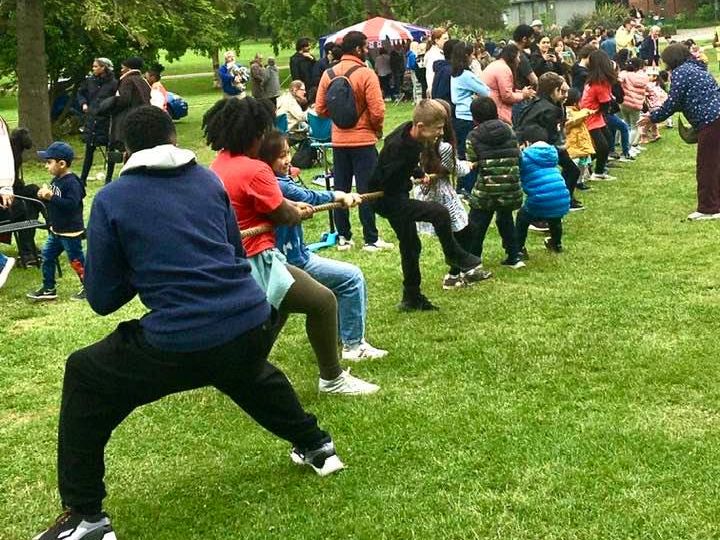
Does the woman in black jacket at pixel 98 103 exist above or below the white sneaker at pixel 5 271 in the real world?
above

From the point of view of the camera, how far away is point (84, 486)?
3.98 meters

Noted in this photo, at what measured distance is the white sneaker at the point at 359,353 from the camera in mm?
6270

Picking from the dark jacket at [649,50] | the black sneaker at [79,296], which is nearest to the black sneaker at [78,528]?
the black sneaker at [79,296]

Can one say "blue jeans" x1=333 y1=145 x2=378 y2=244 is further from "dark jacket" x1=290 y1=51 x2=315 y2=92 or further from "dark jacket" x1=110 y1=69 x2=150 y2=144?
"dark jacket" x1=290 y1=51 x2=315 y2=92

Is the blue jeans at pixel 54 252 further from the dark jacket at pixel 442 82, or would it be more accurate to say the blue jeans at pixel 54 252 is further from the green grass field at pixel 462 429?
the dark jacket at pixel 442 82

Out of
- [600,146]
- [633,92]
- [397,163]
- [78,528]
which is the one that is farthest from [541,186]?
[633,92]

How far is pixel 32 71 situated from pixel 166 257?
1616cm

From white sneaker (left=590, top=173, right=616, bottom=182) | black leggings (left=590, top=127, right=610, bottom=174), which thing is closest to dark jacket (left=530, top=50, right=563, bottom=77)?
black leggings (left=590, top=127, right=610, bottom=174)

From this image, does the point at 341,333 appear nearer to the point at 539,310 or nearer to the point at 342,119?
the point at 539,310

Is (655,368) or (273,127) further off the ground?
(273,127)

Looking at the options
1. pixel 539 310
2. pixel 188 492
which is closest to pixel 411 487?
pixel 188 492

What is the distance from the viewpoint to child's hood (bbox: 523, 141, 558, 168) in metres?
8.45

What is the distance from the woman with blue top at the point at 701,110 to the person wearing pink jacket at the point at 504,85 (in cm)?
174

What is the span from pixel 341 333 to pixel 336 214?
148 inches
